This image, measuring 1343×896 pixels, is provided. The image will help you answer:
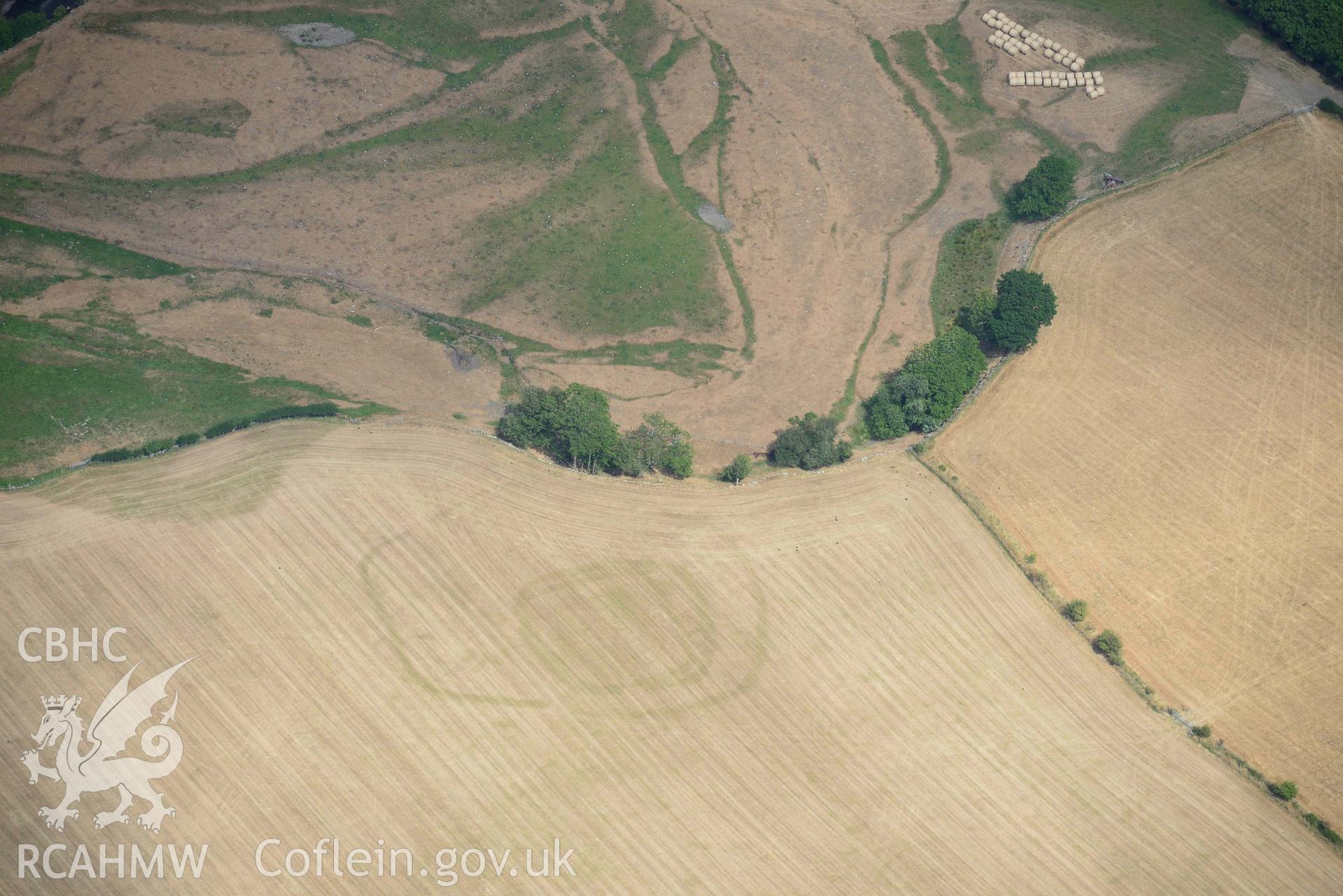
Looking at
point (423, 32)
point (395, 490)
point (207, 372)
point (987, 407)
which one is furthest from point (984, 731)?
point (423, 32)

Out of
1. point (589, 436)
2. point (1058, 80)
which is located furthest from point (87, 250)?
point (1058, 80)

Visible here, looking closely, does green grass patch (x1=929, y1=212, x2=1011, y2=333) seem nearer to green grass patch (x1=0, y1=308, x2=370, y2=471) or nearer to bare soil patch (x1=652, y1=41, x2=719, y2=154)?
bare soil patch (x1=652, y1=41, x2=719, y2=154)

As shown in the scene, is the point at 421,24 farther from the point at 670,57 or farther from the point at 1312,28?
the point at 1312,28

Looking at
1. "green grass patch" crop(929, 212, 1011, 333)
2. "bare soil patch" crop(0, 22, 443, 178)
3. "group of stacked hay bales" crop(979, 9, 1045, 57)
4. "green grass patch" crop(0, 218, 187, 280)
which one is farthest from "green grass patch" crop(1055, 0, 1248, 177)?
"green grass patch" crop(0, 218, 187, 280)

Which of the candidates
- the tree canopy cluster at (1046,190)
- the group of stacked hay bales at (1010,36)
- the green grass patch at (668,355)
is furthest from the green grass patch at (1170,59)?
the green grass patch at (668,355)

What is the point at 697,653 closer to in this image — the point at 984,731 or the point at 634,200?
the point at 984,731

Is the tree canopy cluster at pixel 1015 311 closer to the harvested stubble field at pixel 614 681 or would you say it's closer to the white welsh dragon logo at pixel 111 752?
the harvested stubble field at pixel 614 681
